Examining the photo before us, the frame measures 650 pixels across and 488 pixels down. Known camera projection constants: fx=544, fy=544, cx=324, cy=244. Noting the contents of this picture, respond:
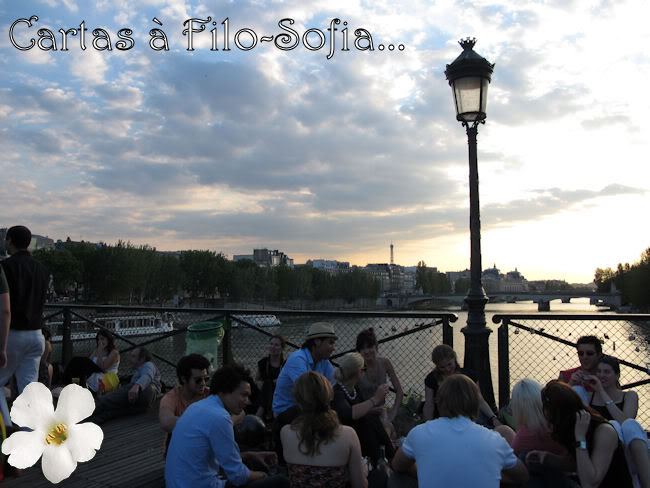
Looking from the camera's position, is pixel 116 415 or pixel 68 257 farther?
pixel 68 257

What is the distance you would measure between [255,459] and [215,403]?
1.00 m

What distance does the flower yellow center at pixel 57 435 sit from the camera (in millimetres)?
674

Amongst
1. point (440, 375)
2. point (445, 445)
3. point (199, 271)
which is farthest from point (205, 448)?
point (199, 271)

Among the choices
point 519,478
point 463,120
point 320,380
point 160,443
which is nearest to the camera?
point 519,478

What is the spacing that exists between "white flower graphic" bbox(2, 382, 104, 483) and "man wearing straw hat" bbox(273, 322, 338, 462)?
4.10 m

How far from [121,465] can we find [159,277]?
71034 mm

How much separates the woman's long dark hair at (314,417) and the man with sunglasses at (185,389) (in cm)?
147

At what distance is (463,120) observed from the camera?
23.8ft

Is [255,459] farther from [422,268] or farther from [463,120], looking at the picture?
[422,268]

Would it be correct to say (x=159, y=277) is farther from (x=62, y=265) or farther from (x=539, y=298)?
(x=539, y=298)

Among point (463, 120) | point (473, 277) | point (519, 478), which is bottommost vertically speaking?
point (519, 478)

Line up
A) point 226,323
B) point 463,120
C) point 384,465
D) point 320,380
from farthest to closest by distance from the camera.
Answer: point 226,323
point 463,120
point 384,465
point 320,380

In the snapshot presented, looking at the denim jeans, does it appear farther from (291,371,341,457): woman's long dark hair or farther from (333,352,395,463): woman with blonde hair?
(333,352,395,463): woman with blonde hair

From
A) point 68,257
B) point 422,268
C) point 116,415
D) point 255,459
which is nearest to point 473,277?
point 255,459
